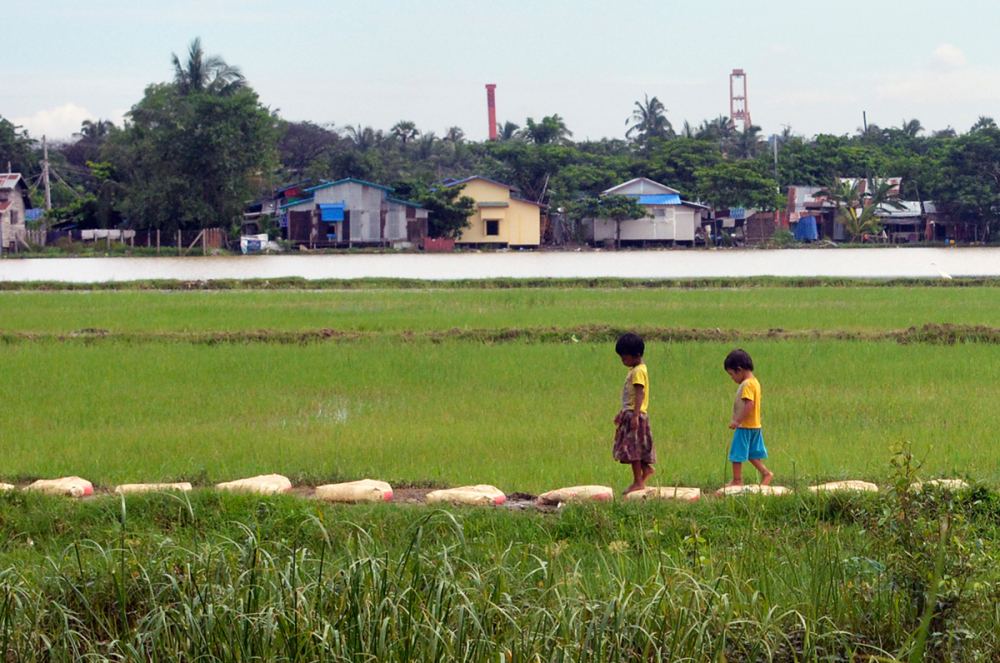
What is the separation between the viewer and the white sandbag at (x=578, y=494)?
5383 millimetres

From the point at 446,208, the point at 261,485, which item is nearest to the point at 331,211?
the point at 446,208

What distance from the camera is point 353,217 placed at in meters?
43.3

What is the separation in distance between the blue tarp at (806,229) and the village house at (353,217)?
62.2 feet

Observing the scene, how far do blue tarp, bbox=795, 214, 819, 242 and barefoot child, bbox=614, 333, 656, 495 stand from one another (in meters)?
44.8

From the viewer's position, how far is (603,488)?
5617 mm

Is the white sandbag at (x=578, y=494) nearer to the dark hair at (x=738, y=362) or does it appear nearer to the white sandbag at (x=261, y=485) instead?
the dark hair at (x=738, y=362)

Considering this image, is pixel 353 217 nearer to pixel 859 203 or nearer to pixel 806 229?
pixel 806 229

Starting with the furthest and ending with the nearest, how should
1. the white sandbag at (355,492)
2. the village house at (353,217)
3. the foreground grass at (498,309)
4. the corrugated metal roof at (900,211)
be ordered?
1. the corrugated metal roof at (900,211)
2. the village house at (353,217)
3. the foreground grass at (498,309)
4. the white sandbag at (355,492)

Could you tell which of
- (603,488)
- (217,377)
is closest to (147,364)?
(217,377)

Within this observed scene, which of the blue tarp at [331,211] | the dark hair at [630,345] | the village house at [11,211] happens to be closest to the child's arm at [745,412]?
the dark hair at [630,345]

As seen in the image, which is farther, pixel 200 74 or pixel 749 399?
pixel 200 74

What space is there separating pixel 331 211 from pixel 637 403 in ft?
127

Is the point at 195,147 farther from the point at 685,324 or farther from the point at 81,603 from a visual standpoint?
the point at 81,603

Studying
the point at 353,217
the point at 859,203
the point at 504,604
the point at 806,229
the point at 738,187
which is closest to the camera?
the point at 504,604
